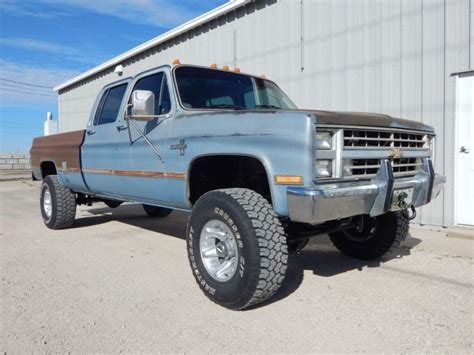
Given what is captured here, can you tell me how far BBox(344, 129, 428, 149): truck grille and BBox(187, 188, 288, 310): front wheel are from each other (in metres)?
0.81

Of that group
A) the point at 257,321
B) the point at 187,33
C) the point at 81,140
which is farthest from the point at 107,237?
the point at 187,33

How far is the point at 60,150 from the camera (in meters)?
6.60

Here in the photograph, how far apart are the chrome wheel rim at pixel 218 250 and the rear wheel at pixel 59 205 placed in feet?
12.1

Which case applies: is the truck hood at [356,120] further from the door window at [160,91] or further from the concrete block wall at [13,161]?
the concrete block wall at [13,161]

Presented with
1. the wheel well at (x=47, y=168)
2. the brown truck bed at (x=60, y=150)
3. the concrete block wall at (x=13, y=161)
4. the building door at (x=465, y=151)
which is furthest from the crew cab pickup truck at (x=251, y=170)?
the concrete block wall at (x=13, y=161)

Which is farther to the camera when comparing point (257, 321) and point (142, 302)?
point (142, 302)

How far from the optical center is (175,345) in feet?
9.19

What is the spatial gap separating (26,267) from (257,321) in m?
2.82

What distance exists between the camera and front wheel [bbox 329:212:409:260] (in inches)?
176

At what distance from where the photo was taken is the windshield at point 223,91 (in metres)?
4.36

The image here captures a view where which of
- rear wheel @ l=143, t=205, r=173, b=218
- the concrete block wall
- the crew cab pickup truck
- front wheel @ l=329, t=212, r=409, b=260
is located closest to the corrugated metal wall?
front wheel @ l=329, t=212, r=409, b=260

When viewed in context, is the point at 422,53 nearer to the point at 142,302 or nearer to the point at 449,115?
the point at 449,115

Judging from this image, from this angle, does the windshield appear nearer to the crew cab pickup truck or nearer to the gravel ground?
the crew cab pickup truck

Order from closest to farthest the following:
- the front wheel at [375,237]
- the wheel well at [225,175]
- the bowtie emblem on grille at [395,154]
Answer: the bowtie emblem on grille at [395,154] → the wheel well at [225,175] → the front wheel at [375,237]
